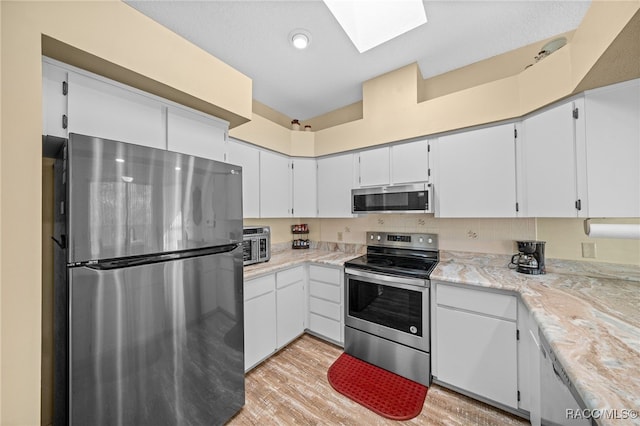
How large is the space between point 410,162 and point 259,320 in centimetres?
208

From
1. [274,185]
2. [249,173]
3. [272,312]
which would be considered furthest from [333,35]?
[272,312]

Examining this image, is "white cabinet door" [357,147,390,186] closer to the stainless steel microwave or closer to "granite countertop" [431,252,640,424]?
the stainless steel microwave

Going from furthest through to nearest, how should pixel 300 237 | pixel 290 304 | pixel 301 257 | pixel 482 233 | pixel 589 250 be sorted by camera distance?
1. pixel 300 237
2. pixel 301 257
3. pixel 290 304
4. pixel 482 233
5. pixel 589 250

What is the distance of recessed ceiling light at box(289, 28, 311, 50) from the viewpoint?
179 cm

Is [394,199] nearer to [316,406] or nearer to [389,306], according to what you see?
[389,306]

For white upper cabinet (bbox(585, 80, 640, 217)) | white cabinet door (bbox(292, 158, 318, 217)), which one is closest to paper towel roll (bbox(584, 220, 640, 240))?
white upper cabinet (bbox(585, 80, 640, 217))

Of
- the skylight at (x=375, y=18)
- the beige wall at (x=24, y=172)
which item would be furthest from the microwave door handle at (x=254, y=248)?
the skylight at (x=375, y=18)

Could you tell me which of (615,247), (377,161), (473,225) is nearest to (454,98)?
(377,161)

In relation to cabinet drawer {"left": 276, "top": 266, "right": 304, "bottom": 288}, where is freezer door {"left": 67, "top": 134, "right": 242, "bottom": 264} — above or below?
above

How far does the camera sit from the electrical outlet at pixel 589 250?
1723 millimetres

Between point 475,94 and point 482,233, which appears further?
point 482,233

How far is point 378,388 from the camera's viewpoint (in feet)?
6.11

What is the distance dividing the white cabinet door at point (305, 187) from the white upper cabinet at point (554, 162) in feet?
6.66

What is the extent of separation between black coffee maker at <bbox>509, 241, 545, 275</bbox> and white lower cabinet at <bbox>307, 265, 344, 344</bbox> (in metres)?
1.51
